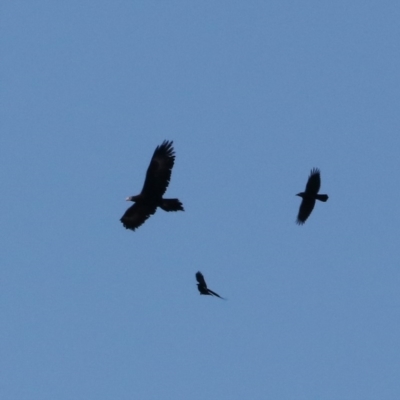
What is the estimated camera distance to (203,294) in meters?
31.4

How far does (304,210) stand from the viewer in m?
37.7

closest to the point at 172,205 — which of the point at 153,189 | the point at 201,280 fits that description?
the point at 153,189

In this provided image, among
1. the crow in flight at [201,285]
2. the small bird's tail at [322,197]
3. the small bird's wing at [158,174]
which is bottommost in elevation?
the crow in flight at [201,285]

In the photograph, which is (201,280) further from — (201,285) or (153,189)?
(153,189)

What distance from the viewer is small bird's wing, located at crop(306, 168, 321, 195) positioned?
36.7 meters

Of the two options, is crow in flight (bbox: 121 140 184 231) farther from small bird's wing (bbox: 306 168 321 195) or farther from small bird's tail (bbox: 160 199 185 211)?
small bird's wing (bbox: 306 168 321 195)

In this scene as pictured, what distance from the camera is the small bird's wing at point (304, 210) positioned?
37.3m

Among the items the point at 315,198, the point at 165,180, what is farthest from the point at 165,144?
the point at 315,198

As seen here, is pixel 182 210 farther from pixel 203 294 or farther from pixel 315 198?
pixel 315 198

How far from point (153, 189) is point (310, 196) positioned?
5746 millimetres

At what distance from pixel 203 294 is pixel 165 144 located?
17.4 ft

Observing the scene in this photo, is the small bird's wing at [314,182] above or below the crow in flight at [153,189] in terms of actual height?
above

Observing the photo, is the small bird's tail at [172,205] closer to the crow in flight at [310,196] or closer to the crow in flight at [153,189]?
the crow in flight at [153,189]

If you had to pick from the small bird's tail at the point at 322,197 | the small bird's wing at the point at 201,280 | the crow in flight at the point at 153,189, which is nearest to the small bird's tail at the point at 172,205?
the crow in flight at the point at 153,189
